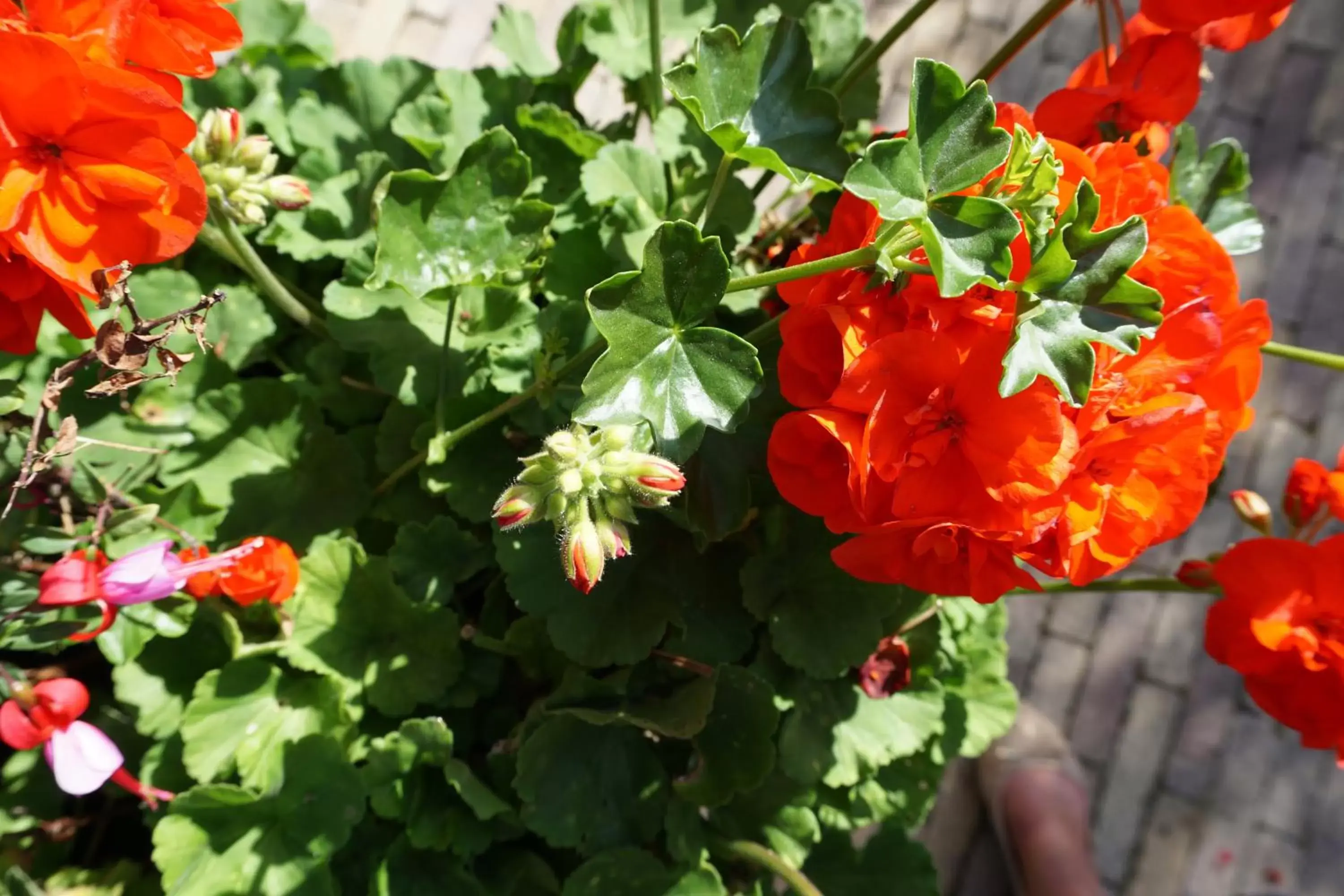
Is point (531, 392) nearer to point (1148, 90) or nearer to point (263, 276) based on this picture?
point (263, 276)

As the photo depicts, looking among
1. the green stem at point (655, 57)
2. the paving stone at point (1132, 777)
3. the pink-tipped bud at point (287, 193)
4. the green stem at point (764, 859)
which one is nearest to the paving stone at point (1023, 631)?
the paving stone at point (1132, 777)

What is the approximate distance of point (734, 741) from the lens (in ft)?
3.89

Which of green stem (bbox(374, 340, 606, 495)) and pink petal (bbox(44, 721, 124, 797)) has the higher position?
green stem (bbox(374, 340, 606, 495))

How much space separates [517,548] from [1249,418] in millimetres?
726

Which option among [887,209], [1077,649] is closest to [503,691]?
[887,209]

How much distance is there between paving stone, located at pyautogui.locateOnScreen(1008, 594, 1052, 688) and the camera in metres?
2.13

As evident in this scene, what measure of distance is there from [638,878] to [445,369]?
62cm

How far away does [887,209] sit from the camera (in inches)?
25.7

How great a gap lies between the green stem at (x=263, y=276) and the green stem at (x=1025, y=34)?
2.23ft

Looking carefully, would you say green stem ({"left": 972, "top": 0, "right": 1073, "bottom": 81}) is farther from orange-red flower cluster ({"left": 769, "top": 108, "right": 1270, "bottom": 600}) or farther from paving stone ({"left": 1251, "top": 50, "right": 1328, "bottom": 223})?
paving stone ({"left": 1251, "top": 50, "right": 1328, "bottom": 223})

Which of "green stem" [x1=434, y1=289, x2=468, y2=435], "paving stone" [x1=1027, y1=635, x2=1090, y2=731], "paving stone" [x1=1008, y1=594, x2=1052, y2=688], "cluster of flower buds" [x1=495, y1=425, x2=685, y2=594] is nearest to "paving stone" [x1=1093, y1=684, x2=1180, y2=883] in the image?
"paving stone" [x1=1027, y1=635, x2=1090, y2=731]

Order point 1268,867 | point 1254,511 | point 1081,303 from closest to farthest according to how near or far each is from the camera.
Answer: point 1081,303, point 1254,511, point 1268,867

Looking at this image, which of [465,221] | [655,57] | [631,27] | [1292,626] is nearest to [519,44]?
[631,27]

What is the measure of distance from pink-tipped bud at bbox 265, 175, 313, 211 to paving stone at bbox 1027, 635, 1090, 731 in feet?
5.76
